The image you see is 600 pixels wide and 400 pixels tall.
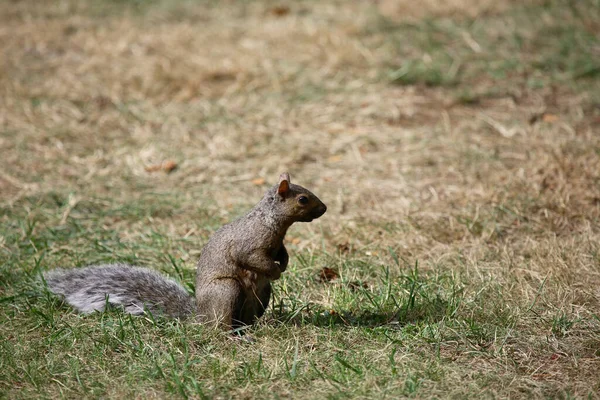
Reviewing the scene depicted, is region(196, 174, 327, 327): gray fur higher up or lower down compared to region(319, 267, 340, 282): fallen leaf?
higher up

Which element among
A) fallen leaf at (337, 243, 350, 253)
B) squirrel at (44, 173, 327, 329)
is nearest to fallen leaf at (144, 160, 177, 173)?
fallen leaf at (337, 243, 350, 253)

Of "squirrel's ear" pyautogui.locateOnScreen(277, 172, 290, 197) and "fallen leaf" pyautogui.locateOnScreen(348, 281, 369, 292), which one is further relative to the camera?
"fallen leaf" pyautogui.locateOnScreen(348, 281, 369, 292)

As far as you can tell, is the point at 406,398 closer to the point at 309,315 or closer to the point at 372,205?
the point at 309,315

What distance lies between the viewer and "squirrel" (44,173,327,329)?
10.1 feet

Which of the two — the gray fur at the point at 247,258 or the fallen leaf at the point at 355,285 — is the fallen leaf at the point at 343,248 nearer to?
the fallen leaf at the point at 355,285

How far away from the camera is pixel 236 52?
7320 mm

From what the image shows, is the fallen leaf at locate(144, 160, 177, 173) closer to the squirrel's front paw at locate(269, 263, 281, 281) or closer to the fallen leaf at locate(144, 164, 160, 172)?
the fallen leaf at locate(144, 164, 160, 172)

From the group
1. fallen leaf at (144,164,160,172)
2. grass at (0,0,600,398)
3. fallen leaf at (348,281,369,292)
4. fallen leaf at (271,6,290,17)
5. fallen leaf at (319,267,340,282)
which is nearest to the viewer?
grass at (0,0,600,398)

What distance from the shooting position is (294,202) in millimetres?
3100

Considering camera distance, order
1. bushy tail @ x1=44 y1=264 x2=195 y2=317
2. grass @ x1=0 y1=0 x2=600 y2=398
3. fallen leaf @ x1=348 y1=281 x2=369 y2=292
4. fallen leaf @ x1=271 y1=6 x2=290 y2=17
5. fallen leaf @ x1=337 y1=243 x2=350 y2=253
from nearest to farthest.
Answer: grass @ x1=0 y1=0 x2=600 y2=398, bushy tail @ x1=44 y1=264 x2=195 y2=317, fallen leaf @ x1=348 y1=281 x2=369 y2=292, fallen leaf @ x1=337 y1=243 x2=350 y2=253, fallen leaf @ x1=271 y1=6 x2=290 y2=17

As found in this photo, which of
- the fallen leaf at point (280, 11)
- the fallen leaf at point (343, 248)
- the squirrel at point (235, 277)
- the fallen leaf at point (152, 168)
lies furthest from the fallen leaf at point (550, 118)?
the fallen leaf at point (280, 11)

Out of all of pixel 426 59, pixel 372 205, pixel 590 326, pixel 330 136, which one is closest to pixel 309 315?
pixel 590 326

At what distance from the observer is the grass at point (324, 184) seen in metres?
2.94

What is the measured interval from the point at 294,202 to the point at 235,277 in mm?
383
